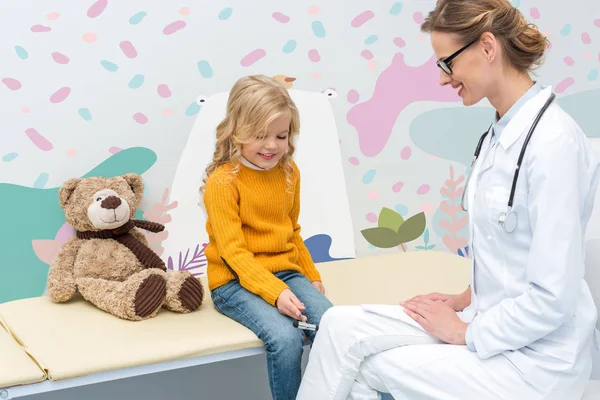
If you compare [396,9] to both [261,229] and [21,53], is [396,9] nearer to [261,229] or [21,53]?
[261,229]

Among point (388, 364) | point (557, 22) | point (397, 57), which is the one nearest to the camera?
point (388, 364)

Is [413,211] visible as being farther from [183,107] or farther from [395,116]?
[183,107]

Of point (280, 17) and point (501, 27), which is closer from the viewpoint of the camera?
point (501, 27)

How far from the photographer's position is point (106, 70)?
227 cm

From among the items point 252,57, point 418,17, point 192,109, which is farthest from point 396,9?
point 192,109

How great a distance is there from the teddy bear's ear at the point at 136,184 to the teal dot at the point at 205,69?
0.39m

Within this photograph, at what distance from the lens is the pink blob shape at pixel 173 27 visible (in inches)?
91.7

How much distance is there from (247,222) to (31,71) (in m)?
0.76

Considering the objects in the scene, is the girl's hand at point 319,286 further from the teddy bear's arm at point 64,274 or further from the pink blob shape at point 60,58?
the pink blob shape at point 60,58

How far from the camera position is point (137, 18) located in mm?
2283

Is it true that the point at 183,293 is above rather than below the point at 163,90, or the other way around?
below

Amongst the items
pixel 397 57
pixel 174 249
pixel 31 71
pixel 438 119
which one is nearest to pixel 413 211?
pixel 438 119

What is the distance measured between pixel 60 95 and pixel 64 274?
1.69 feet

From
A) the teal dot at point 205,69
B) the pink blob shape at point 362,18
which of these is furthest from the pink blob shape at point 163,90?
the pink blob shape at point 362,18
